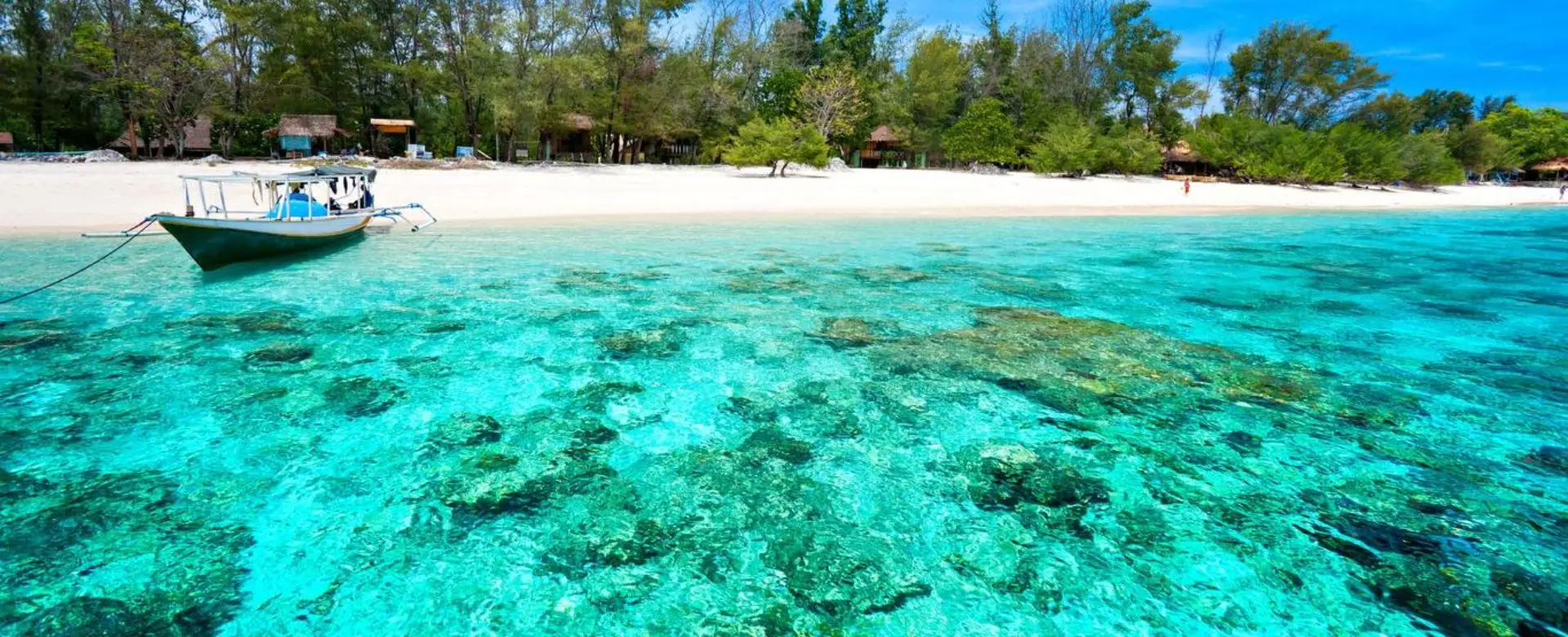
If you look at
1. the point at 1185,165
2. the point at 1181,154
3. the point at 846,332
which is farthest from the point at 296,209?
the point at 1185,165

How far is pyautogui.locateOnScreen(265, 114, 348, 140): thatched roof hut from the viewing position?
36125 millimetres

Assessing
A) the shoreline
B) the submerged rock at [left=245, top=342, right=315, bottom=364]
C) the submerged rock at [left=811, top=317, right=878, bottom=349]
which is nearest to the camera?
the submerged rock at [left=245, top=342, right=315, bottom=364]

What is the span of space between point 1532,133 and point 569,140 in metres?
79.5

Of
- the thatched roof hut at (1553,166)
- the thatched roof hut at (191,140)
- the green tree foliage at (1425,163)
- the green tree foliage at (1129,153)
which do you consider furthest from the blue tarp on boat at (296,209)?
the thatched roof hut at (1553,166)

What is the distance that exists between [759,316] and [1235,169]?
156 feet

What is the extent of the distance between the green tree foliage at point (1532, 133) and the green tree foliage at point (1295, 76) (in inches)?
823

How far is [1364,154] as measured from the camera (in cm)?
4344

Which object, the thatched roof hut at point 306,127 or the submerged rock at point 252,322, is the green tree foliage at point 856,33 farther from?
the submerged rock at point 252,322

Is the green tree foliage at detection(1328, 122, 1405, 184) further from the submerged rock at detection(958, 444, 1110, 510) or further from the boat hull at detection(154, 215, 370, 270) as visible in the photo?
the boat hull at detection(154, 215, 370, 270)

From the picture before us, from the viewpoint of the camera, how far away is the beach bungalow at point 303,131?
119ft

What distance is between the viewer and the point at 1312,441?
5.60 m

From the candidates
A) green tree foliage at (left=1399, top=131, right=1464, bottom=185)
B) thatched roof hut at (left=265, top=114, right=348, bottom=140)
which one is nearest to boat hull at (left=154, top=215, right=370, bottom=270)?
thatched roof hut at (left=265, top=114, right=348, bottom=140)

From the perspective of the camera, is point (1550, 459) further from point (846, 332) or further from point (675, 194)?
point (675, 194)

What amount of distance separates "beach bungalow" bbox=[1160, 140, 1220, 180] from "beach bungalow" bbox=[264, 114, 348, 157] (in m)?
49.7
